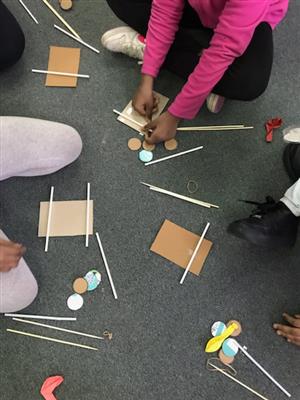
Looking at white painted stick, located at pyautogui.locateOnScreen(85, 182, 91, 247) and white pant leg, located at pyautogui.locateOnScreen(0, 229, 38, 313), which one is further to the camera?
white painted stick, located at pyautogui.locateOnScreen(85, 182, 91, 247)

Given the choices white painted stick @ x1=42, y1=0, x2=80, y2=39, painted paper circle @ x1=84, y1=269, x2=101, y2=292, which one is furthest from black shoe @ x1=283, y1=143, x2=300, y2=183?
white painted stick @ x1=42, y1=0, x2=80, y2=39

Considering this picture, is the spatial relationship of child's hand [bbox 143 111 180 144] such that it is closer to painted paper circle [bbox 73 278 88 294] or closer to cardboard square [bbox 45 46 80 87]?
cardboard square [bbox 45 46 80 87]

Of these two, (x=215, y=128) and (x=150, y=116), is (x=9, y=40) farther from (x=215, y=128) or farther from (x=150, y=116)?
(x=215, y=128)

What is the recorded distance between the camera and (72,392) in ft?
3.85

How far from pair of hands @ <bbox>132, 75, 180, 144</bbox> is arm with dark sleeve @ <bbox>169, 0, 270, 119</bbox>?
0.05 metres

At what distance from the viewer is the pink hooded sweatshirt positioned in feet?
3.44

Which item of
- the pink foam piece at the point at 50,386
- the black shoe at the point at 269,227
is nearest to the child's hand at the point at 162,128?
the black shoe at the point at 269,227

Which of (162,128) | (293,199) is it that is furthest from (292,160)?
(162,128)

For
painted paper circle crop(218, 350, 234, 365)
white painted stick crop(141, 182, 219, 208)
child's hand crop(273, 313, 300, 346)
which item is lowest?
painted paper circle crop(218, 350, 234, 365)

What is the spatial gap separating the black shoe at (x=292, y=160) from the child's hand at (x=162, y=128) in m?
0.39

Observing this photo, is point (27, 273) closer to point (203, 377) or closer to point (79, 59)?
point (203, 377)

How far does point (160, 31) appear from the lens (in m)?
1.22

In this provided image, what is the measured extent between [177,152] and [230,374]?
2.37 feet

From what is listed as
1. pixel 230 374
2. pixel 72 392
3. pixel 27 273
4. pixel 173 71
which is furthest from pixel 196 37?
pixel 72 392
